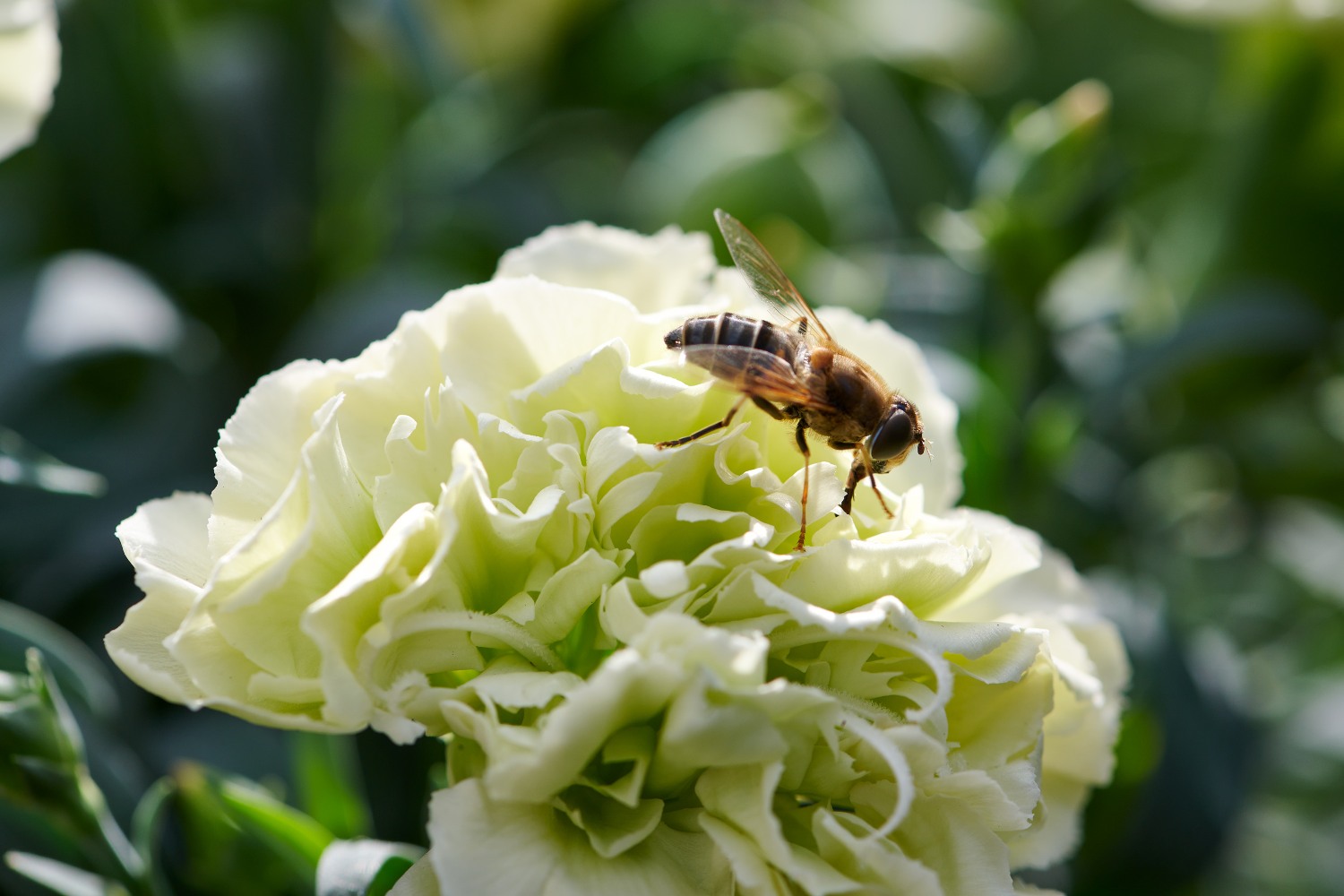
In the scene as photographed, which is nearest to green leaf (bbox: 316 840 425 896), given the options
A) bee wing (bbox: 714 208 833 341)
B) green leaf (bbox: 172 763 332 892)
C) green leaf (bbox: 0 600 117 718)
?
green leaf (bbox: 172 763 332 892)

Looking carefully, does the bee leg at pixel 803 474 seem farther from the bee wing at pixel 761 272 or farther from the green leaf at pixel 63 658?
the green leaf at pixel 63 658

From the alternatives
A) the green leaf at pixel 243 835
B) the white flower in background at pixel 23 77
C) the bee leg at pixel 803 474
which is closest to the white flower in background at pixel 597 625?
the bee leg at pixel 803 474

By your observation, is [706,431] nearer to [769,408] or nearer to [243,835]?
[769,408]

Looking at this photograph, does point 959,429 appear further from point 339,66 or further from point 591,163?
point 339,66

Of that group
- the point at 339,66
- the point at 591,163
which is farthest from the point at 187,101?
the point at 591,163

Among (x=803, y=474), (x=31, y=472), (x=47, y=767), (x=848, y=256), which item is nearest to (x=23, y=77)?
(x=31, y=472)

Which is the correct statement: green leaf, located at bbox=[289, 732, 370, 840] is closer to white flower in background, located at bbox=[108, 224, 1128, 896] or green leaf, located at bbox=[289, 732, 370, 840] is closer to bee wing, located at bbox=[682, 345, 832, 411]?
white flower in background, located at bbox=[108, 224, 1128, 896]

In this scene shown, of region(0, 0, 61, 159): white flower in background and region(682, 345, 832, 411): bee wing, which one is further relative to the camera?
region(0, 0, 61, 159): white flower in background
